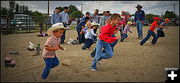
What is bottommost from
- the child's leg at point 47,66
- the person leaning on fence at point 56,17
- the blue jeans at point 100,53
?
the child's leg at point 47,66

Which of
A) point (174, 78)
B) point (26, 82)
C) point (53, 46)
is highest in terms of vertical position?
point (53, 46)

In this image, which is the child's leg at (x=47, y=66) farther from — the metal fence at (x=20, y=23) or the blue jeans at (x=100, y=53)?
the metal fence at (x=20, y=23)

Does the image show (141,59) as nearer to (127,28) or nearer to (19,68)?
(19,68)

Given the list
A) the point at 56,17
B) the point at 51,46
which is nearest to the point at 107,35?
the point at 51,46

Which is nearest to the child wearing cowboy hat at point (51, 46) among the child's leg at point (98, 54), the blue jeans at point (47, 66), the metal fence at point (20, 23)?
the blue jeans at point (47, 66)

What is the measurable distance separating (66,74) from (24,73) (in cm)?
106

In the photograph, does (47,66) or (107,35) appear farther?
(107,35)

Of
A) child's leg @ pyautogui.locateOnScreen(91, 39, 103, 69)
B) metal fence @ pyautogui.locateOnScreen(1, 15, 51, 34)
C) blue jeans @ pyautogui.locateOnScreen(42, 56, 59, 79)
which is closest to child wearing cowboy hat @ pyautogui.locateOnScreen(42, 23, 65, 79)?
blue jeans @ pyautogui.locateOnScreen(42, 56, 59, 79)

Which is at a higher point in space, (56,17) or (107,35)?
(56,17)

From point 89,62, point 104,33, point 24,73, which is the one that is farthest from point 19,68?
point 104,33

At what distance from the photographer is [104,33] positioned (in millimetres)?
5055

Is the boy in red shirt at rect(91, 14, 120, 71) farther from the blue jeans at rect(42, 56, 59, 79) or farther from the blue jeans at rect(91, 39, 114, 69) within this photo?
the blue jeans at rect(42, 56, 59, 79)

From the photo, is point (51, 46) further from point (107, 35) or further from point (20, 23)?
point (20, 23)

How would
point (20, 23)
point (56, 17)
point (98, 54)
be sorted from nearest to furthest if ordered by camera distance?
1. point (98, 54)
2. point (56, 17)
3. point (20, 23)
